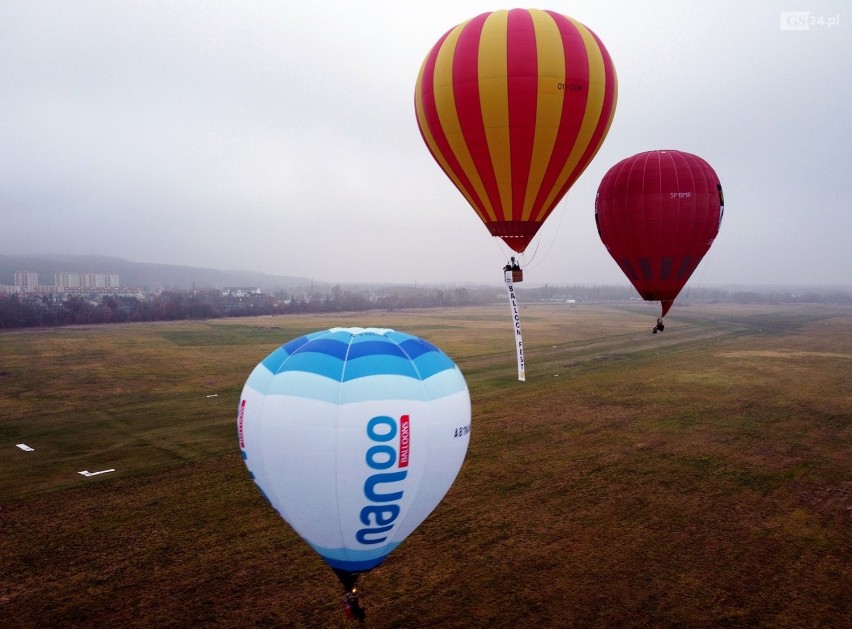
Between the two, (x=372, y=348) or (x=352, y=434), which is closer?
(x=352, y=434)

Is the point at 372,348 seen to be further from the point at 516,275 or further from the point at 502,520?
the point at 516,275

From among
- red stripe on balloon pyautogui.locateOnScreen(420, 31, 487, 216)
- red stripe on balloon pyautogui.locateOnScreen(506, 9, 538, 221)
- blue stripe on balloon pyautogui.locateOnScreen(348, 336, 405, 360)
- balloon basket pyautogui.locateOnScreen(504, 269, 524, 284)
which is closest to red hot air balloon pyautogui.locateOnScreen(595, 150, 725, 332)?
balloon basket pyautogui.locateOnScreen(504, 269, 524, 284)

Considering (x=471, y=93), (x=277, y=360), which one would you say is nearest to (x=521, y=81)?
(x=471, y=93)

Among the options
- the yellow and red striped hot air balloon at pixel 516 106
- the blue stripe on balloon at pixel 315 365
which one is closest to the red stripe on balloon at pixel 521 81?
the yellow and red striped hot air balloon at pixel 516 106

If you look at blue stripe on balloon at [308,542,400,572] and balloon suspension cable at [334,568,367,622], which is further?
blue stripe on balloon at [308,542,400,572]

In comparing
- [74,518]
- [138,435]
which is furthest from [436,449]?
[138,435]

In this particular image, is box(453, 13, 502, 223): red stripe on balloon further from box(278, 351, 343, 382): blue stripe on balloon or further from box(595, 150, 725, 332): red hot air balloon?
box(278, 351, 343, 382): blue stripe on balloon
